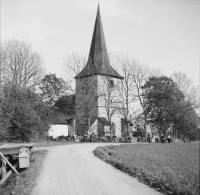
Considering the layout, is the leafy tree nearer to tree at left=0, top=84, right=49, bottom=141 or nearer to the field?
tree at left=0, top=84, right=49, bottom=141

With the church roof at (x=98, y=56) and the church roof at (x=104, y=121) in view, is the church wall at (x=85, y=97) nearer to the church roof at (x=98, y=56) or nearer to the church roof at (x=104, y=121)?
the church roof at (x=104, y=121)

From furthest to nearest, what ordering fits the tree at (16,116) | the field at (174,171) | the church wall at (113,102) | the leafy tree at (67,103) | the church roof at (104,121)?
the church roof at (104,121)
the church wall at (113,102)
the leafy tree at (67,103)
the tree at (16,116)
the field at (174,171)

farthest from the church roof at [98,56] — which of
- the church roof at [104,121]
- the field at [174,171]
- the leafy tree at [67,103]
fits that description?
the field at [174,171]

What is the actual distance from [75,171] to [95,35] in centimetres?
4296

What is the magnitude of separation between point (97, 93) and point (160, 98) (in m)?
10.2

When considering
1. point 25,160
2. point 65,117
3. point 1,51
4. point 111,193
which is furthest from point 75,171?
point 65,117

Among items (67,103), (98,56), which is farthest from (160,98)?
(67,103)

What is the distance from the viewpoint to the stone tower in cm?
3919

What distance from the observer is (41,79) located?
39.6 meters

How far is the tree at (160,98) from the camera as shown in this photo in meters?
38.0

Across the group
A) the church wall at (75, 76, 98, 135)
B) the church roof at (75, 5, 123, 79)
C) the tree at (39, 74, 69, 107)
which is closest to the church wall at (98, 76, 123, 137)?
the church roof at (75, 5, 123, 79)

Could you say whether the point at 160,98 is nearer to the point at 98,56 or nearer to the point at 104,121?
the point at 104,121

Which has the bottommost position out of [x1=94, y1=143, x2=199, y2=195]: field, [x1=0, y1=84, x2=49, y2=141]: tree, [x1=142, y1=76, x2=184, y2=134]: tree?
[x1=94, y1=143, x2=199, y2=195]: field

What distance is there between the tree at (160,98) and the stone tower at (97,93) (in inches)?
230
